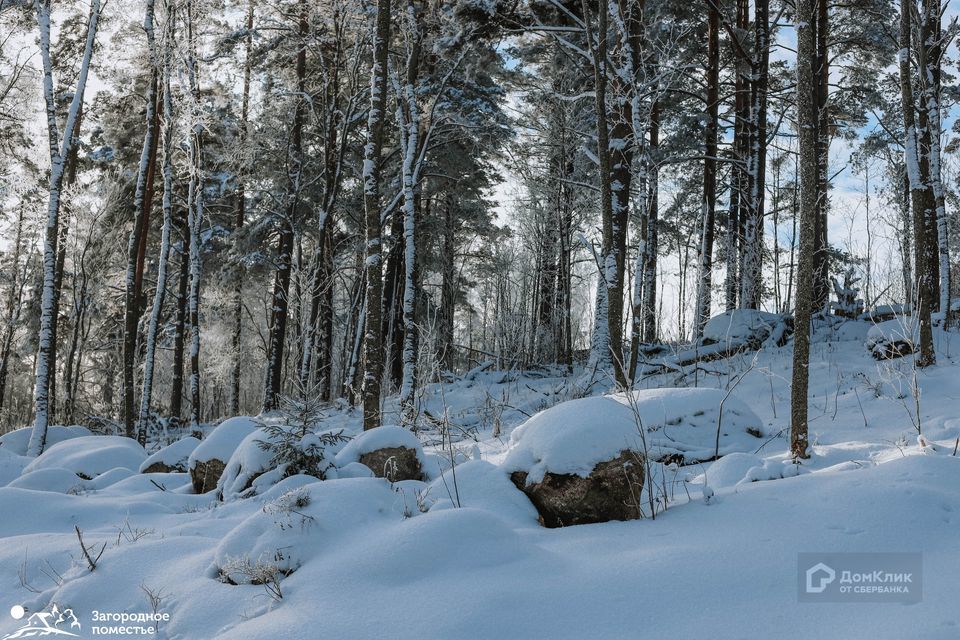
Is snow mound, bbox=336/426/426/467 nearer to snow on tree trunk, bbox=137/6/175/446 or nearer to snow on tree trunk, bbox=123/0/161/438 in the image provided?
snow on tree trunk, bbox=137/6/175/446

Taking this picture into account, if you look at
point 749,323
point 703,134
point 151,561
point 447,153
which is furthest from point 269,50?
point 151,561

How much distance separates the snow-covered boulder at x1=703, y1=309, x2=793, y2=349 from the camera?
36.3 feet

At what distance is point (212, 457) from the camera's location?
609 centimetres

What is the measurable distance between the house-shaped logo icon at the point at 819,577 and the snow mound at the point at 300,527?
7.27ft

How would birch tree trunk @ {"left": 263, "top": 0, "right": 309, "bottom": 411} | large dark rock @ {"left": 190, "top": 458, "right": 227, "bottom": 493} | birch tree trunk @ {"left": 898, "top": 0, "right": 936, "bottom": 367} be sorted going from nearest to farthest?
large dark rock @ {"left": 190, "top": 458, "right": 227, "bottom": 493} < birch tree trunk @ {"left": 898, "top": 0, "right": 936, "bottom": 367} < birch tree trunk @ {"left": 263, "top": 0, "right": 309, "bottom": 411}

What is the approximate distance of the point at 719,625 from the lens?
7.39 feet

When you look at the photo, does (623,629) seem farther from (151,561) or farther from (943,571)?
(151,561)

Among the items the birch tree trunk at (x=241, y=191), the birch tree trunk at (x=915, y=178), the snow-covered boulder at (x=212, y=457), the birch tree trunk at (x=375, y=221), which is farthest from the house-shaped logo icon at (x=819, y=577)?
the birch tree trunk at (x=241, y=191)

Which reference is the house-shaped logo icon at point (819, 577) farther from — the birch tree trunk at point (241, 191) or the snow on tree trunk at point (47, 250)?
the birch tree trunk at point (241, 191)

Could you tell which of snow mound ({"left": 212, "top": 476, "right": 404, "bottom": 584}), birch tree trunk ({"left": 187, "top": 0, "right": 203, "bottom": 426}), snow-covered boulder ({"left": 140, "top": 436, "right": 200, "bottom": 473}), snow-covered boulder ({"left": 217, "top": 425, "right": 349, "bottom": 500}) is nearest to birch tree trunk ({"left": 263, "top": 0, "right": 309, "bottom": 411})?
birch tree trunk ({"left": 187, "top": 0, "right": 203, "bottom": 426})

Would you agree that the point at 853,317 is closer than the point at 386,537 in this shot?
No

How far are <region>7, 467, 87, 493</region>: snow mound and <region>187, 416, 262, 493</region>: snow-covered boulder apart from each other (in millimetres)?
1241

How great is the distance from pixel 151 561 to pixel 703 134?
15.5 m

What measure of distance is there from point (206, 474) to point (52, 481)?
181 cm
